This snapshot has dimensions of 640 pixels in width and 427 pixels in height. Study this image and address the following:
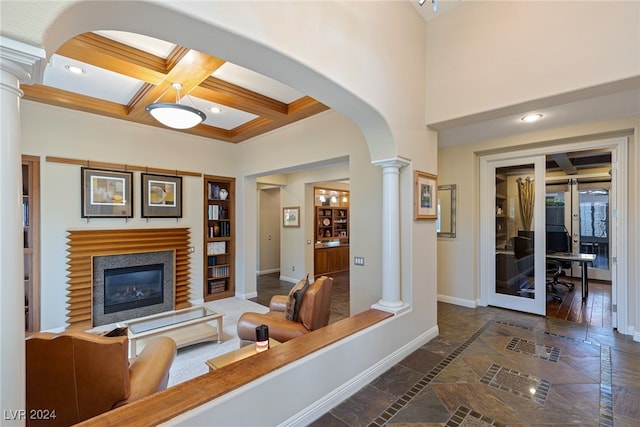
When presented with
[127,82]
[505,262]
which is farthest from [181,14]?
[505,262]

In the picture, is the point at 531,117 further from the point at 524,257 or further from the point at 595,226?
the point at 595,226

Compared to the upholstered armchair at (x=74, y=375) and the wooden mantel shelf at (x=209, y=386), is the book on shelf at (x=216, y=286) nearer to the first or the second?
the wooden mantel shelf at (x=209, y=386)

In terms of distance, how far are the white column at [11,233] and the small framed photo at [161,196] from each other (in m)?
4.18

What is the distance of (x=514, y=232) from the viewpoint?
4.69 meters

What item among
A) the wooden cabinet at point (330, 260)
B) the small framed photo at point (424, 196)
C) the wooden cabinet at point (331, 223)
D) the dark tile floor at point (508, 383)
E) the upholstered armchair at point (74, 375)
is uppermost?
the small framed photo at point (424, 196)

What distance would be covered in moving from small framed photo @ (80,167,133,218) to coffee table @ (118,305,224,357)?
1.90 metres

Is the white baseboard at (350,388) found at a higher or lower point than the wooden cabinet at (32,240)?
lower

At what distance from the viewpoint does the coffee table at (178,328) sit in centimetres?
320

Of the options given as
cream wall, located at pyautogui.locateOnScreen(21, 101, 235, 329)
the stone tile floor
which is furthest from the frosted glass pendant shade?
the stone tile floor

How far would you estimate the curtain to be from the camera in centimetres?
446

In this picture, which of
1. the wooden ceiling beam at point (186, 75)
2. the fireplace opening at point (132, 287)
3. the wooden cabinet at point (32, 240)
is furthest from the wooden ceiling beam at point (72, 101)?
the fireplace opening at point (132, 287)

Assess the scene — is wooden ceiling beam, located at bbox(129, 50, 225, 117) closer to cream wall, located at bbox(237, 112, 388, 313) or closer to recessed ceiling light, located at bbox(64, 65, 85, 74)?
recessed ceiling light, located at bbox(64, 65, 85, 74)

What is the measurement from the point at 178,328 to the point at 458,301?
4268 millimetres

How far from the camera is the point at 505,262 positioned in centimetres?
476
